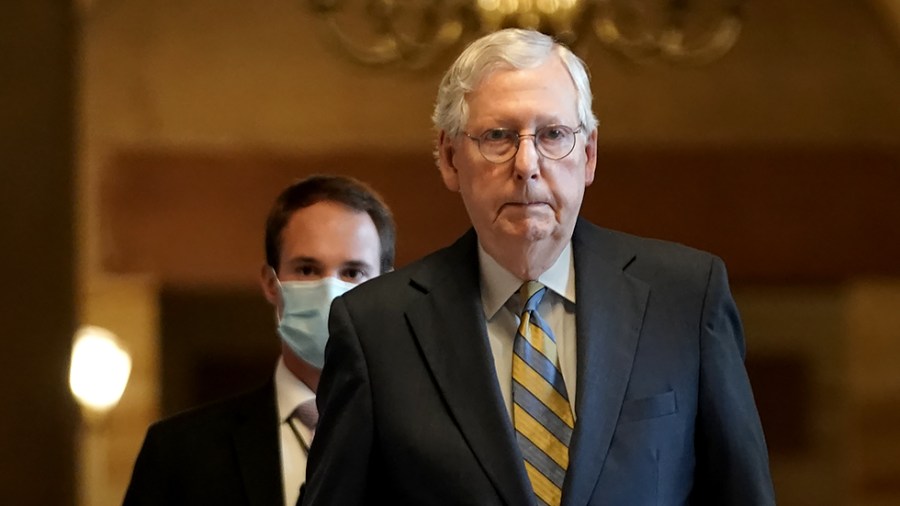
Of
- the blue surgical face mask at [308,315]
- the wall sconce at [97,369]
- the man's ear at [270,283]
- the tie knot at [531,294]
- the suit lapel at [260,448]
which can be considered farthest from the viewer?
the wall sconce at [97,369]

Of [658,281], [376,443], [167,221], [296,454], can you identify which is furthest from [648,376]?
[167,221]

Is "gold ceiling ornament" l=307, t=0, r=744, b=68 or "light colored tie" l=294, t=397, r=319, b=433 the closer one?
"light colored tie" l=294, t=397, r=319, b=433

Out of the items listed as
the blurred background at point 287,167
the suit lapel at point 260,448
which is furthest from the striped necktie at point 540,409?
the blurred background at point 287,167

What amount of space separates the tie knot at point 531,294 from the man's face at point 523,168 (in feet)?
0.19

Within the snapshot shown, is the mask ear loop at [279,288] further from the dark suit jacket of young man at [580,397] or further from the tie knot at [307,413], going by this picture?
the dark suit jacket of young man at [580,397]

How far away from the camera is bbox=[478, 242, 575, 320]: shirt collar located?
205 centimetres

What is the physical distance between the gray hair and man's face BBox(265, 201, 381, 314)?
763 mm

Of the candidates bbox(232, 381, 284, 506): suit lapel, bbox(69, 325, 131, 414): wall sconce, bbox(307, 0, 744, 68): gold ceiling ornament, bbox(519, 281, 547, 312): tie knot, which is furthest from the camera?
bbox(69, 325, 131, 414): wall sconce

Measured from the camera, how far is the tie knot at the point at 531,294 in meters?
2.03

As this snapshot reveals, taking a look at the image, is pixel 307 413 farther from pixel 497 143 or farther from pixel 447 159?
pixel 497 143

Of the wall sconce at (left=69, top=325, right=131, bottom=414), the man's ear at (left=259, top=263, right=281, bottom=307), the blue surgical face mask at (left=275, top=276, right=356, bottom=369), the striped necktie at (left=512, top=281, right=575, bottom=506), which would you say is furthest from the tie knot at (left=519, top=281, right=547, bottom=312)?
the wall sconce at (left=69, top=325, right=131, bottom=414)

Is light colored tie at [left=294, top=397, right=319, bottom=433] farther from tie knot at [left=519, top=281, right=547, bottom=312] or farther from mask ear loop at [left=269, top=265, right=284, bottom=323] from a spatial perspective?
tie knot at [left=519, top=281, right=547, bottom=312]

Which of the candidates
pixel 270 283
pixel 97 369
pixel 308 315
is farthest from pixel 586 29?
pixel 308 315

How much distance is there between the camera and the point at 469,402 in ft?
6.49
